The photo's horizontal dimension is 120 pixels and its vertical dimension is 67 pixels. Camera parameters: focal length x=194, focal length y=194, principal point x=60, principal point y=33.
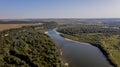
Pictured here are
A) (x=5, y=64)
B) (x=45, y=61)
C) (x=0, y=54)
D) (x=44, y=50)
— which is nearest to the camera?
(x=5, y=64)

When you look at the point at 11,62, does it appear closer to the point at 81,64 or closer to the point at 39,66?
the point at 39,66

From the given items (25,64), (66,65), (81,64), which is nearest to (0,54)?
(25,64)

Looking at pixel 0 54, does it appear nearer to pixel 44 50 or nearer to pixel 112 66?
pixel 44 50

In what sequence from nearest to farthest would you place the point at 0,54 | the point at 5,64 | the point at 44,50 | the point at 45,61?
the point at 5,64, the point at 45,61, the point at 0,54, the point at 44,50

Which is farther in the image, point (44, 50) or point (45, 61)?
point (44, 50)

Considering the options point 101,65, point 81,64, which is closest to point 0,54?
point 81,64

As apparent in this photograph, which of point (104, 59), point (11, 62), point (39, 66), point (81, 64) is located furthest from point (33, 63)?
point (104, 59)

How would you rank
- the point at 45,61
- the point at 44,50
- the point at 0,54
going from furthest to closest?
the point at 44,50, the point at 0,54, the point at 45,61

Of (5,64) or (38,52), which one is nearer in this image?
(5,64)
